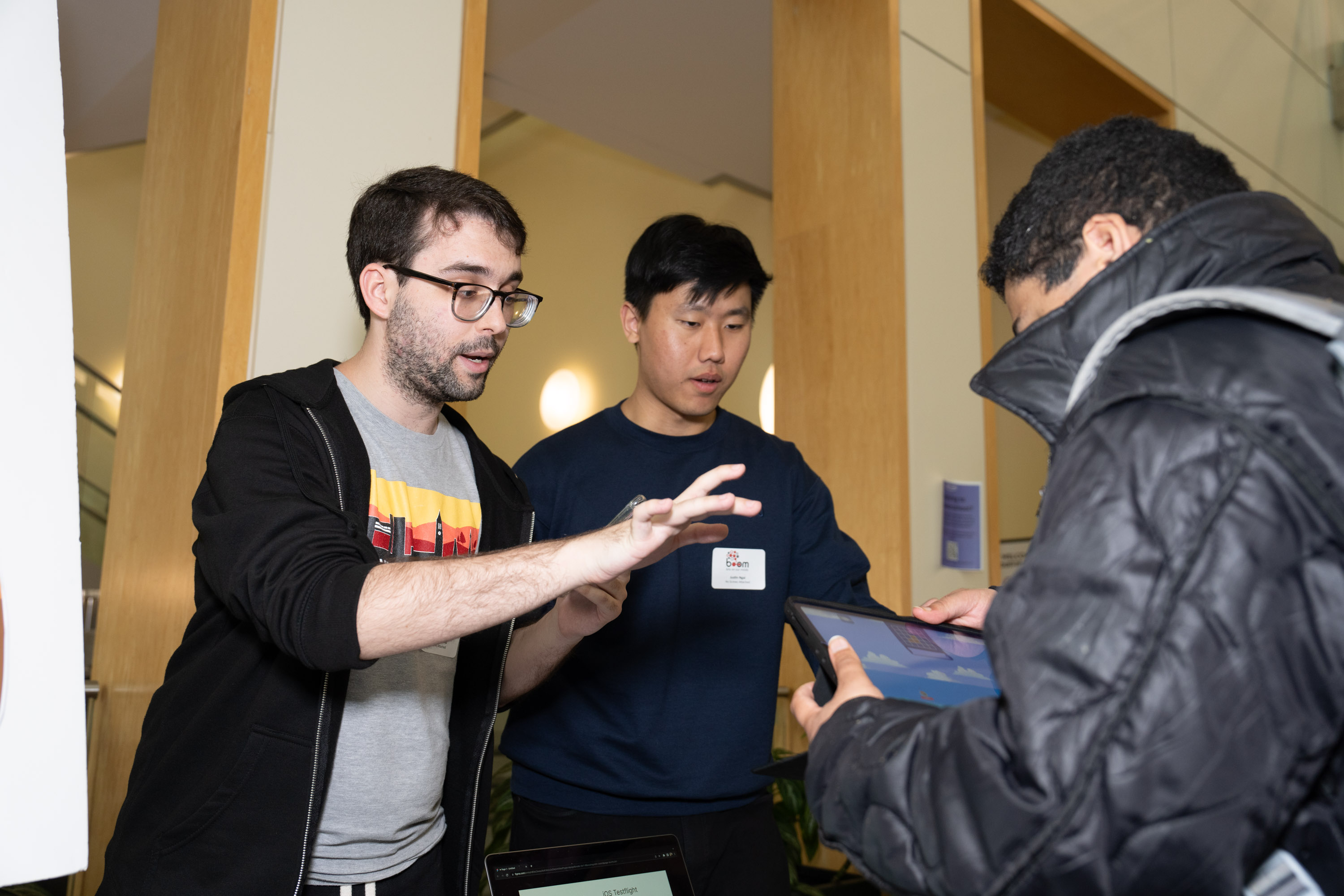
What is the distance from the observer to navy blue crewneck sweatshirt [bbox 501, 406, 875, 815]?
5.76 feet

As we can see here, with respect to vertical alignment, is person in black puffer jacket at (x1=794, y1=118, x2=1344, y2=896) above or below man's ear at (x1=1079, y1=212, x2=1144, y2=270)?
below

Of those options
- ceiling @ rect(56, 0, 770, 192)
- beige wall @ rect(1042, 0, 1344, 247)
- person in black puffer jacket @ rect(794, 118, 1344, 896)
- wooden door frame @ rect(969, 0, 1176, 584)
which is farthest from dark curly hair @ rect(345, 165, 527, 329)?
beige wall @ rect(1042, 0, 1344, 247)

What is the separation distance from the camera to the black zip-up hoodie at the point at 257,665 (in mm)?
1111

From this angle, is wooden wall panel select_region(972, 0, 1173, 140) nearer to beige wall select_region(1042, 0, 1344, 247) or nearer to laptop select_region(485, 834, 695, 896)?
beige wall select_region(1042, 0, 1344, 247)

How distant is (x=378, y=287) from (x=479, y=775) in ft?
2.67

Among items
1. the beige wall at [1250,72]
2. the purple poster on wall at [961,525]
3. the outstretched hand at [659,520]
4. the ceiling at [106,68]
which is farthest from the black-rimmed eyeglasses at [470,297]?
the beige wall at [1250,72]

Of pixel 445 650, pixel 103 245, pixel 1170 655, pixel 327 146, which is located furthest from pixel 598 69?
pixel 103 245

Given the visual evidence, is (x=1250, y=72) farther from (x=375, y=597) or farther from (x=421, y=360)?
(x=375, y=597)

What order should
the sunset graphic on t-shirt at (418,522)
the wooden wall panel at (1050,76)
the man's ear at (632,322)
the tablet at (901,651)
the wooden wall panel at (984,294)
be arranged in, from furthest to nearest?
the wooden wall panel at (1050,76) → the wooden wall panel at (984,294) → the man's ear at (632,322) → the sunset graphic on t-shirt at (418,522) → the tablet at (901,651)

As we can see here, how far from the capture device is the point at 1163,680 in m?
0.64

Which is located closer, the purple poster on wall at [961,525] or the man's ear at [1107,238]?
the man's ear at [1107,238]

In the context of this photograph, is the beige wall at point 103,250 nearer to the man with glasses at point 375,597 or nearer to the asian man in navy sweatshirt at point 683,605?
the asian man in navy sweatshirt at point 683,605

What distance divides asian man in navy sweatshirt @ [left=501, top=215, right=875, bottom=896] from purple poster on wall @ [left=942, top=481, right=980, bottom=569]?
41.2 inches

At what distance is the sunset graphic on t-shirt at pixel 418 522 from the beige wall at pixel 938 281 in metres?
1.68
